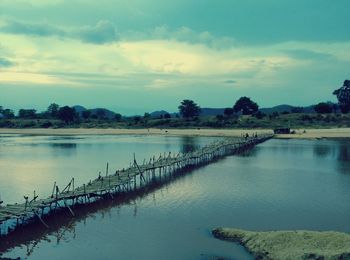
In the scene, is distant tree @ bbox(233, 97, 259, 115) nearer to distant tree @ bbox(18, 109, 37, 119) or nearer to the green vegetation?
the green vegetation

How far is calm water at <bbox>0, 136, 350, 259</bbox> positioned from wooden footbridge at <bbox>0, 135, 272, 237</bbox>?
3.15 ft

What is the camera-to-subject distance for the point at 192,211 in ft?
79.7

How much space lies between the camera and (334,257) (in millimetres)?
15422

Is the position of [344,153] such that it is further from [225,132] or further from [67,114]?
[67,114]

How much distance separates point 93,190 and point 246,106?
312ft

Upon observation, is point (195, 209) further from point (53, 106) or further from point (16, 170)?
point (53, 106)

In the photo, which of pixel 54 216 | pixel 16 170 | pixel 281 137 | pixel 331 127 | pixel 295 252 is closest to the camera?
pixel 295 252

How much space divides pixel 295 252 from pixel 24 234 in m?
12.3

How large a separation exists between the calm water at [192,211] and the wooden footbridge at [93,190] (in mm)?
960

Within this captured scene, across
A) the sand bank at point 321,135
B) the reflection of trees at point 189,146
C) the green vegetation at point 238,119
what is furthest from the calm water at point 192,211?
the green vegetation at point 238,119

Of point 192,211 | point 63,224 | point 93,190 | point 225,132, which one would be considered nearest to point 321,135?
point 225,132

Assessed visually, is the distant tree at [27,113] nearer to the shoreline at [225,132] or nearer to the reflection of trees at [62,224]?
the shoreline at [225,132]

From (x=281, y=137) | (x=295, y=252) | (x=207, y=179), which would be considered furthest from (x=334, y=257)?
(x=281, y=137)

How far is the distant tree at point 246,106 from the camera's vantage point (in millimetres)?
117500
